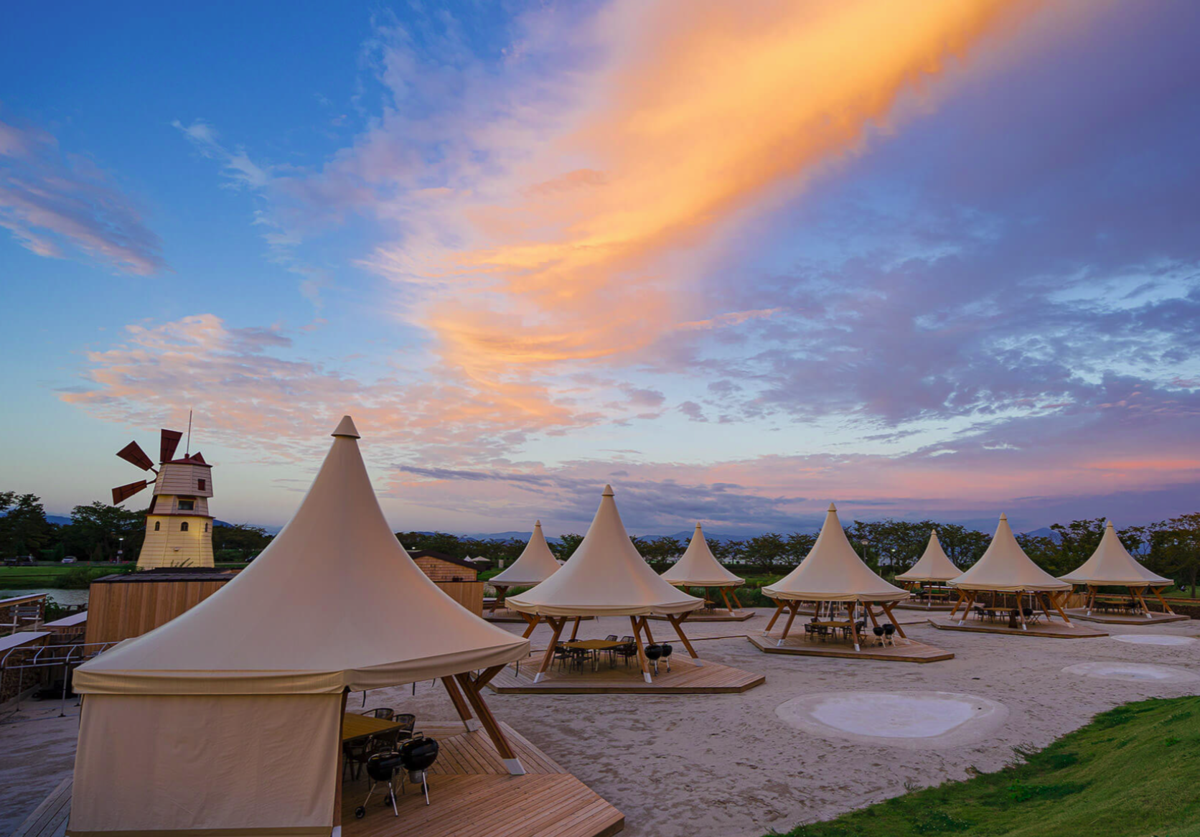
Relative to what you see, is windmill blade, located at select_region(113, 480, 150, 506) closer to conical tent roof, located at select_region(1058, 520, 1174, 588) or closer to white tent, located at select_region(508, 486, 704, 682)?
white tent, located at select_region(508, 486, 704, 682)

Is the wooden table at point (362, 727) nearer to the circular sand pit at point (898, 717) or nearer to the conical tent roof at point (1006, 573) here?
the circular sand pit at point (898, 717)

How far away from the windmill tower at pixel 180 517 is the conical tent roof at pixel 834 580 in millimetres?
25801

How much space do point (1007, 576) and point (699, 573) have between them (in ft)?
32.4

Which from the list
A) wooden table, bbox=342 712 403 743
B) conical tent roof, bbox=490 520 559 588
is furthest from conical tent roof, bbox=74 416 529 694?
conical tent roof, bbox=490 520 559 588

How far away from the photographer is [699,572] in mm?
24125

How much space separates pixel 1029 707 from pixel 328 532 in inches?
433

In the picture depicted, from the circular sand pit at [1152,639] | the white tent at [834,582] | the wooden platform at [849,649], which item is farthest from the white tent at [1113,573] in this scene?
the white tent at [834,582]

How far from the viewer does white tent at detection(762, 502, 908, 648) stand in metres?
16.5

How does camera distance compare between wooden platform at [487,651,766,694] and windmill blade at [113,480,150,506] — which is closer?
wooden platform at [487,651,766,694]

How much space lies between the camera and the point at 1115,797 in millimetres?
5602

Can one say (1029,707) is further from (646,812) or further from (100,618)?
(100,618)

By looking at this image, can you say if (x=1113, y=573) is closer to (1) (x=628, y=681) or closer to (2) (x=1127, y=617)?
(2) (x=1127, y=617)

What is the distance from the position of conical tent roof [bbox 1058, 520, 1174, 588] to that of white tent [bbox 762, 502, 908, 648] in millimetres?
12693

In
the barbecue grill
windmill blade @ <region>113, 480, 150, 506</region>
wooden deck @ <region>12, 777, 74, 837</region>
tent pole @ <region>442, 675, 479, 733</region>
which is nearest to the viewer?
wooden deck @ <region>12, 777, 74, 837</region>
